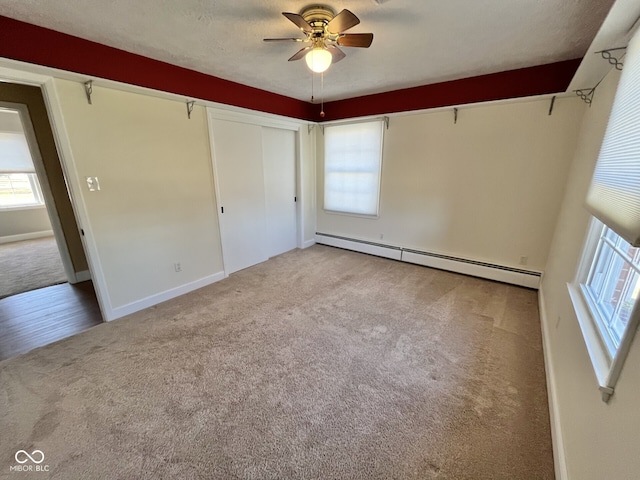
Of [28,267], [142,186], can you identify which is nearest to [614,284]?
[142,186]

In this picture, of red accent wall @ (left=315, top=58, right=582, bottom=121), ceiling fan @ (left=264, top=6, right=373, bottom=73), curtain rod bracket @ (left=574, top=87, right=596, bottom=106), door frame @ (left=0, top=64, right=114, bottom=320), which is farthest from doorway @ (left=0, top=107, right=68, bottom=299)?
curtain rod bracket @ (left=574, top=87, right=596, bottom=106)

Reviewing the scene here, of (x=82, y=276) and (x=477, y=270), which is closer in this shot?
(x=477, y=270)

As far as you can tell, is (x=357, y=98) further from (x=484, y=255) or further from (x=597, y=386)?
(x=597, y=386)

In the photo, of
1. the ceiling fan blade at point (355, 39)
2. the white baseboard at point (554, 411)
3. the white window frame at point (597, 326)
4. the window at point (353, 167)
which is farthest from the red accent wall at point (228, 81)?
the white baseboard at point (554, 411)

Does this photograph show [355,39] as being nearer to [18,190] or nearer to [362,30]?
[362,30]

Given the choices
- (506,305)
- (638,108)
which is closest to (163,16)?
(638,108)

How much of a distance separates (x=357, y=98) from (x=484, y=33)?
2193 mm

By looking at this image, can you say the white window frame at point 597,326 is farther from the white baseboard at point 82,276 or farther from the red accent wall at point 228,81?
A: the white baseboard at point 82,276

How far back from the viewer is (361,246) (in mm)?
4551

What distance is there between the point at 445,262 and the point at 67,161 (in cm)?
443

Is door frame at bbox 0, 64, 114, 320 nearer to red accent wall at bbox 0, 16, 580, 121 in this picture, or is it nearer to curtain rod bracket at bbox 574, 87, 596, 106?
red accent wall at bbox 0, 16, 580, 121

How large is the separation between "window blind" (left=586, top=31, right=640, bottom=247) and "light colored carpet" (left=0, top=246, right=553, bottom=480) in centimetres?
128

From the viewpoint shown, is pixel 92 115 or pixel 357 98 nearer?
pixel 92 115

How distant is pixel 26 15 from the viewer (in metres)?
1.75
